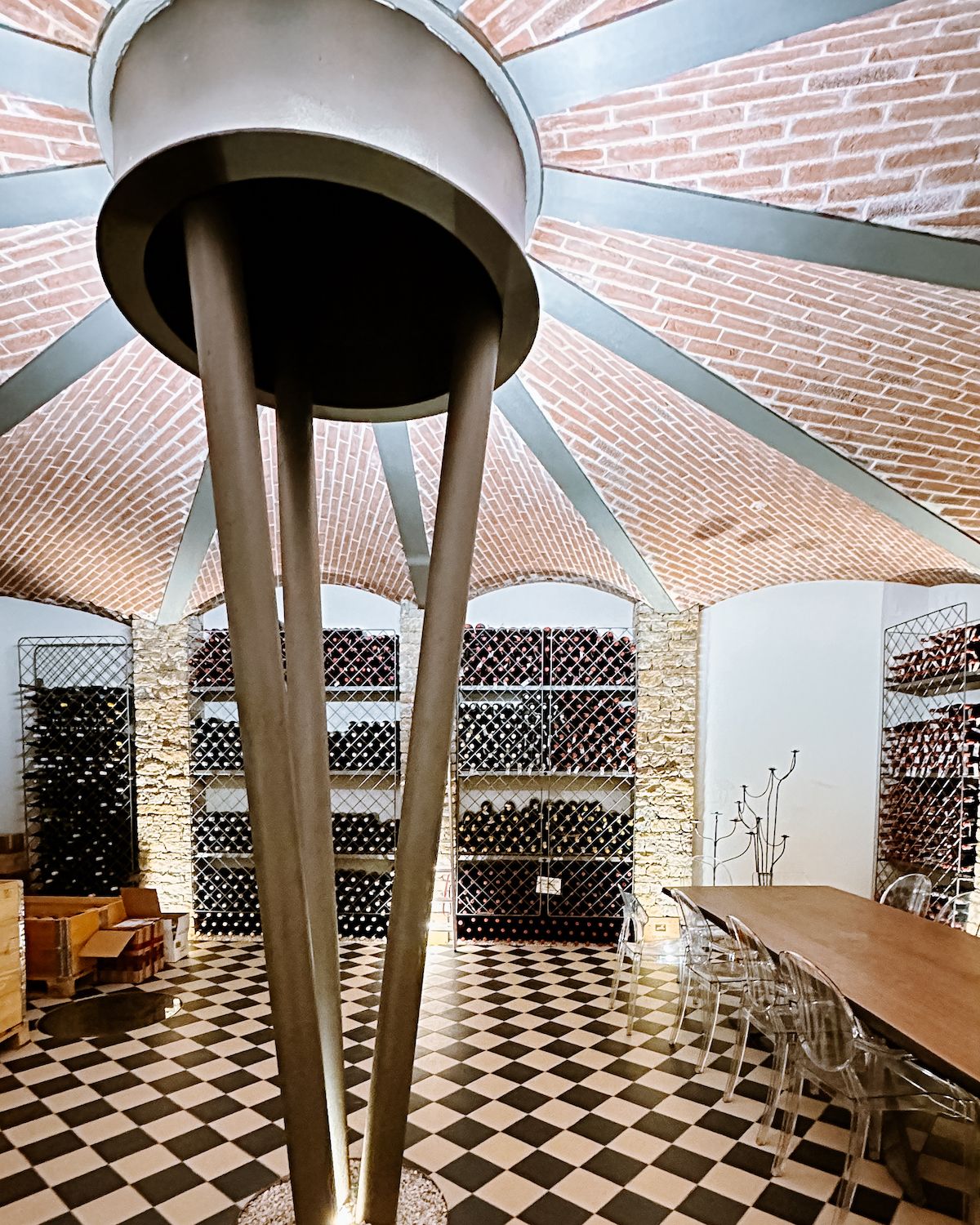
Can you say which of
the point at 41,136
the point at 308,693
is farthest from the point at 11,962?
the point at 41,136

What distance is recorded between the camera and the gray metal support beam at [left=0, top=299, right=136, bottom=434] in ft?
9.36

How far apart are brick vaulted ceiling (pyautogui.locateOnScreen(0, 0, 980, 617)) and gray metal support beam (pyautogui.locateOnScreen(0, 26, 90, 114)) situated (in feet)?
0.05

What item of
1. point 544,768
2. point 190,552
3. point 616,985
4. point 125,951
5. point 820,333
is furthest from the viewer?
point 544,768

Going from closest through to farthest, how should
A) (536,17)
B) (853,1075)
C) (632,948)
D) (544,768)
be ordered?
(536,17), (853,1075), (632,948), (544,768)

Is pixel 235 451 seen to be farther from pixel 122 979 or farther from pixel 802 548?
pixel 122 979

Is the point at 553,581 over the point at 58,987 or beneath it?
over

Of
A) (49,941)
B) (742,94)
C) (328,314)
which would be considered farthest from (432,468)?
(49,941)

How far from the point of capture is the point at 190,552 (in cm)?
533

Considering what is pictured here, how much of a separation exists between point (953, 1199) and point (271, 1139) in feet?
9.00

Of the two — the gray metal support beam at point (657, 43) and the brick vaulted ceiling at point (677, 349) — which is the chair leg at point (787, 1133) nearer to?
the brick vaulted ceiling at point (677, 349)

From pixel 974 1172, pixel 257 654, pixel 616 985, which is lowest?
pixel 616 985

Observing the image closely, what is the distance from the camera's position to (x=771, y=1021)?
3.47 m

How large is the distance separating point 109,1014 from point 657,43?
5541mm

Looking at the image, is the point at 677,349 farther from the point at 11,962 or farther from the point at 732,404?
the point at 11,962
